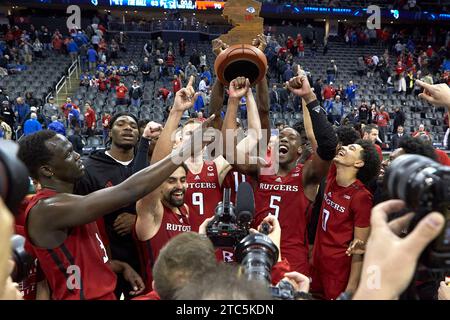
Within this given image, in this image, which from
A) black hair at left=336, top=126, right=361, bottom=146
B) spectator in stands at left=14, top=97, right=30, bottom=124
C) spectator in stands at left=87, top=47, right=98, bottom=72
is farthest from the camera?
spectator in stands at left=87, top=47, right=98, bottom=72

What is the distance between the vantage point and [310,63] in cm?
2002

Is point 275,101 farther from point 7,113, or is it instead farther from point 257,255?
point 257,255

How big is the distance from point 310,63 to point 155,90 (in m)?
7.59

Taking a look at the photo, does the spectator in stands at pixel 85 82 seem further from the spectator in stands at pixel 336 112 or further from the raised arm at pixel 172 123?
the raised arm at pixel 172 123

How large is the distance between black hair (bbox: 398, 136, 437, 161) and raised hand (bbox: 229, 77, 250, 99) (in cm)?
102

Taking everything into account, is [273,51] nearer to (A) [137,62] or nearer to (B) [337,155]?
(A) [137,62]

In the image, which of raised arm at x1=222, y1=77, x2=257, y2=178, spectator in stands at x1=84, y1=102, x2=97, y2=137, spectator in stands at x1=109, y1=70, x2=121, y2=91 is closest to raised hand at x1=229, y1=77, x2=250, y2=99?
raised arm at x1=222, y1=77, x2=257, y2=178

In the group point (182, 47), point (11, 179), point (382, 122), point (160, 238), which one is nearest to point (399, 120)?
point (382, 122)

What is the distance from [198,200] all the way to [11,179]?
2091 mm

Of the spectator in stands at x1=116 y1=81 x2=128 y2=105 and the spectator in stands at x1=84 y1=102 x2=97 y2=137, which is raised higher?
the spectator in stands at x1=116 y1=81 x2=128 y2=105

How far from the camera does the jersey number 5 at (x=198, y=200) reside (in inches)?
123

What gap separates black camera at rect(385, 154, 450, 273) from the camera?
3.87 feet

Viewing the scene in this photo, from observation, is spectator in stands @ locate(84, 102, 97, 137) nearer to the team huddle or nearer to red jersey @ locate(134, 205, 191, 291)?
the team huddle
